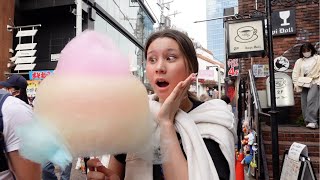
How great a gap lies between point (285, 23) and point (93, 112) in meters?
7.89

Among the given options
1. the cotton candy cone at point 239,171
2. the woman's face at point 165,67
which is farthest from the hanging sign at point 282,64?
the woman's face at point 165,67

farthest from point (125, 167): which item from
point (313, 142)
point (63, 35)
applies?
point (63, 35)

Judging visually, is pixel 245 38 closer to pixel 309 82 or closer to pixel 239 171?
pixel 309 82

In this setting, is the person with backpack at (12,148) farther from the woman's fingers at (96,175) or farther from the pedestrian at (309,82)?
the pedestrian at (309,82)

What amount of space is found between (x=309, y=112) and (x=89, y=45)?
5886mm

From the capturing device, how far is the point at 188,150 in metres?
1.19

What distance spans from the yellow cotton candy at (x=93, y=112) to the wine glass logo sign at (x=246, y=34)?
588cm

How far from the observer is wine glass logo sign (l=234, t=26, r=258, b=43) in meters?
6.47

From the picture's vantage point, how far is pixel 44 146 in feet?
3.43

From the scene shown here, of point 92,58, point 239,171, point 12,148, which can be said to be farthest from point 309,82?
point 92,58

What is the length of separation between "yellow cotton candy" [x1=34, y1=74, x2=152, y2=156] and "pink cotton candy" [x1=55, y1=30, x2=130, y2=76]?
1.3 inches

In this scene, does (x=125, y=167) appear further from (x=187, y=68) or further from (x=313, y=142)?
(x=313, y=142)

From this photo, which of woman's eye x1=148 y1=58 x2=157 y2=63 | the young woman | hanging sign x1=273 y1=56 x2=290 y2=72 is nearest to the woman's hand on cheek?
the young woman

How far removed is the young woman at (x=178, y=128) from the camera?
117 cm
